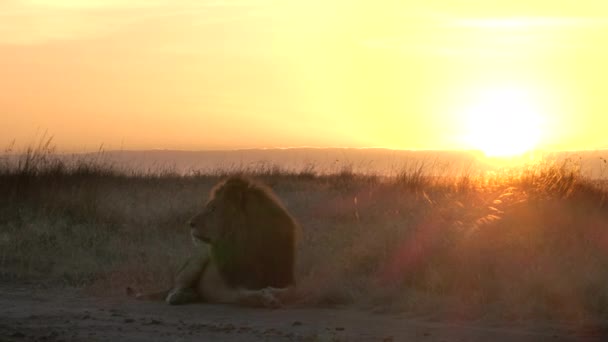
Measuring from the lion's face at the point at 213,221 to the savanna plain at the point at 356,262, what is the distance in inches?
29.7

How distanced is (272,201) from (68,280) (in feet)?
11.3

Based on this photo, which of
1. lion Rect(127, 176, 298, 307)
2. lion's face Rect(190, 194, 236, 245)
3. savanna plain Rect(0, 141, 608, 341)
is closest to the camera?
savanna plain Rect(0, 141, 608, 341)

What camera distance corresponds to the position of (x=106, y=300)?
34.6ft

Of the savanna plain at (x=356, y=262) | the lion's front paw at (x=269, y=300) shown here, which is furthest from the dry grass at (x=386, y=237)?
the lion's front paw at (x=269, y=300)

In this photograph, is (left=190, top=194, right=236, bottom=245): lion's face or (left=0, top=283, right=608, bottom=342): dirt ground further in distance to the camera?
(left=190, top=194, right=236, bottom=245): lion's face

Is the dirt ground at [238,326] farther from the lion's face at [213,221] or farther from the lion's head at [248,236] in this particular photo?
the lion's face at [213,221]

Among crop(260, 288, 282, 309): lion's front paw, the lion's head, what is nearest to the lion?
the lion's head

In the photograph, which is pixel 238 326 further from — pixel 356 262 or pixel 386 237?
pixel 386 237

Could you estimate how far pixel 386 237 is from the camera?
12047mm

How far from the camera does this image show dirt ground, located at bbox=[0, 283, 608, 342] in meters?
7.92

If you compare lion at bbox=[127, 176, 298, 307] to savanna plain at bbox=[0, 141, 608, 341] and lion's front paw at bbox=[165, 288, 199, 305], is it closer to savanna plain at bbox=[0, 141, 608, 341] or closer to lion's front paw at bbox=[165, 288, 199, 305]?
lion's front paw at bbox=[165, 288, 199, 305]

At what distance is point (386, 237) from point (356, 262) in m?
0.72

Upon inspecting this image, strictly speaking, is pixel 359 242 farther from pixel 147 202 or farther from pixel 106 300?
pixel 147 202

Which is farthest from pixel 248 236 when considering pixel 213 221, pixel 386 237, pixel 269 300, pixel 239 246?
pixel 386 237
